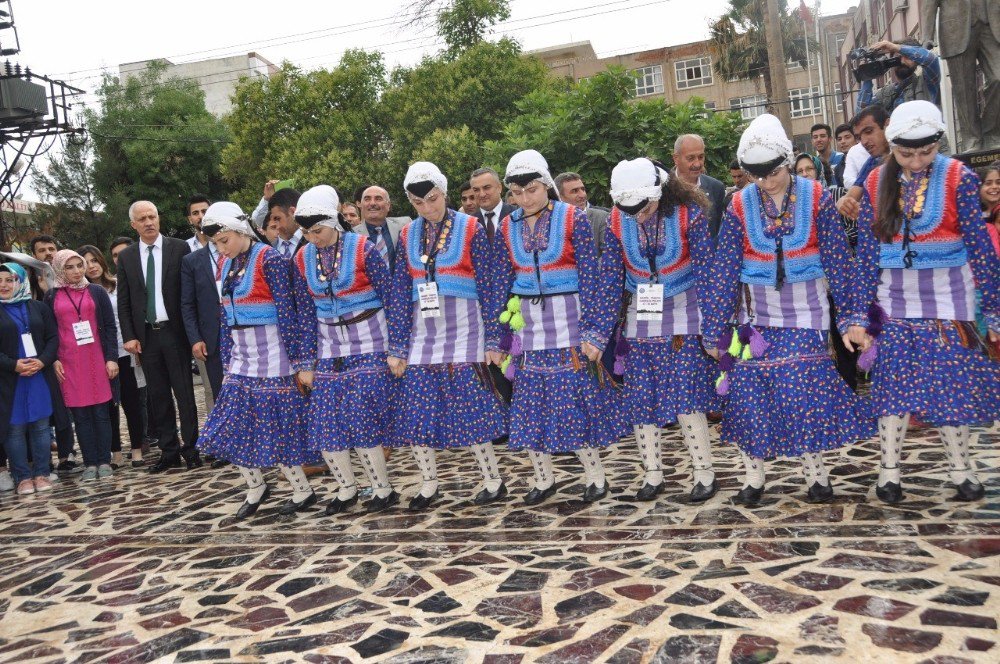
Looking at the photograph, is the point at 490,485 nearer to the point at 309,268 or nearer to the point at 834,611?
the point at 309,268

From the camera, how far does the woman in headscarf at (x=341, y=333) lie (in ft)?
18.0

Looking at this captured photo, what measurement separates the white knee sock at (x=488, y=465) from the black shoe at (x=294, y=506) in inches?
47.3

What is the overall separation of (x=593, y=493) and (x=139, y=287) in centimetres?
474

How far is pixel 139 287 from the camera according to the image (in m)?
8.08

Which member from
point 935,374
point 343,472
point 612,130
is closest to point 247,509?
Answer: point 343,472

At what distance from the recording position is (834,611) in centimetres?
340

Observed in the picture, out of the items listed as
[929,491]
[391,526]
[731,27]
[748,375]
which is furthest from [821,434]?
[731,27]

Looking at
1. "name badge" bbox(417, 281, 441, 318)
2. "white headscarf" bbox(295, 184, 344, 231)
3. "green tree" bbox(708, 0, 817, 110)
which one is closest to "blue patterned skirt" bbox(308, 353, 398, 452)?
"name badge" bbox(417, 281, 441, 318)

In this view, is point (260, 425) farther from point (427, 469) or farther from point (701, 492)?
point (701, 492)

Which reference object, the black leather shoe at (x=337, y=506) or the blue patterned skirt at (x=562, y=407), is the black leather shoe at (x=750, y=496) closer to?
the blue patterned skirt at (x=562, y=407)

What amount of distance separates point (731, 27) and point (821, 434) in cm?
3562

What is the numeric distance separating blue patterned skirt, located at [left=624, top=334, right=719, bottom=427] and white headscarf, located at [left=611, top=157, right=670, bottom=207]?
30.3 inches

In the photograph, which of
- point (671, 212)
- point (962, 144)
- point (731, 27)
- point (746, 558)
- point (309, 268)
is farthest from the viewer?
point (731, 27)

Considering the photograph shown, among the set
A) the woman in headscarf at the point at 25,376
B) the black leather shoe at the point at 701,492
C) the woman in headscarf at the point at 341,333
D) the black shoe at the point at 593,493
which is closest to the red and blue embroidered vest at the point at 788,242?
the black leather shoe at the point at 701,492
